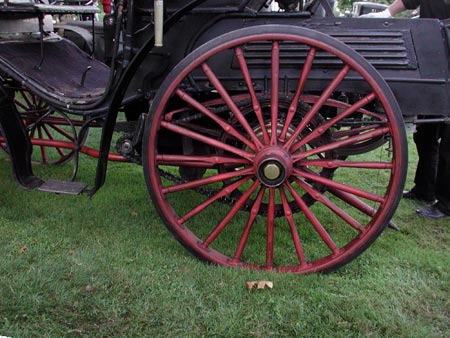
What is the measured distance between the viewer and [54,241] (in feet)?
10.7

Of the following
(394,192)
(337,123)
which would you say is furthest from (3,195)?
(394,192)

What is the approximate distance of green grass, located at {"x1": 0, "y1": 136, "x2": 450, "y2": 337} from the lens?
2.46m

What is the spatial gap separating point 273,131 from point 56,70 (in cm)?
185

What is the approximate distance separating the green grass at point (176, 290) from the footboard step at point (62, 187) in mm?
298

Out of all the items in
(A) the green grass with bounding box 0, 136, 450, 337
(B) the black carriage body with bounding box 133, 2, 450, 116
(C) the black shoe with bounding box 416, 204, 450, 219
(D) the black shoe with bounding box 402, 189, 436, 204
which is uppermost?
(B) the black carriage body with bounding box 133, 2, 450, 116

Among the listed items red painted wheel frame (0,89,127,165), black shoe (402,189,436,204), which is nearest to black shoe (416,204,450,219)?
black shoe (402,189,436,204)

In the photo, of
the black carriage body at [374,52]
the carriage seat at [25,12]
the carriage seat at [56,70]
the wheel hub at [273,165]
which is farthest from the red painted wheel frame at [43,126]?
the wheel hub at [273,165]

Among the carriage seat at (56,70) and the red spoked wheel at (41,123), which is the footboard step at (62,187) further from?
the red spoked wheel at (41,123)

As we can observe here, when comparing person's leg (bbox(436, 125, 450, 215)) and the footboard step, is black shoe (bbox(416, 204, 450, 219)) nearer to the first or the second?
person's leg (bbox(436, 125, 450, 215))

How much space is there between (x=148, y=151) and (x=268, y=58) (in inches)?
32.6

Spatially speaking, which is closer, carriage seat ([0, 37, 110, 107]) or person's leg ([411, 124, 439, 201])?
carriage seat ([0, 37, 110, 107])

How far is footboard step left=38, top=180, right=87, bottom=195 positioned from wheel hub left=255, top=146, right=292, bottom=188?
122cm

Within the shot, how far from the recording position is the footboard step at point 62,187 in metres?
3.23

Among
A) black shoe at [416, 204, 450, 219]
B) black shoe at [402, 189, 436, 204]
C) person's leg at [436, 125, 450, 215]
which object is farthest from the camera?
black shoe at [402, 189, 436, 204]
